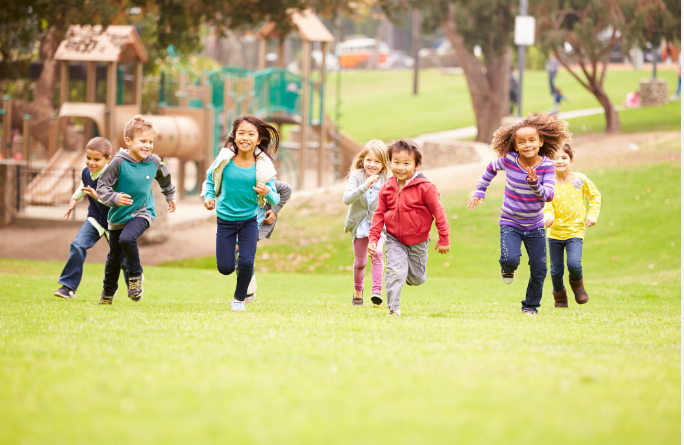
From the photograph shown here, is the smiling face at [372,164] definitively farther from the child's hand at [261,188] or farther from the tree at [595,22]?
the tree at [595,22]

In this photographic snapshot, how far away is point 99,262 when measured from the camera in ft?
52.3

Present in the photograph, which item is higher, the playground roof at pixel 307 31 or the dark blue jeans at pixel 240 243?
the playground roof at pixel 307 31

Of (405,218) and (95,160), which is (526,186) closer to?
(405,218)

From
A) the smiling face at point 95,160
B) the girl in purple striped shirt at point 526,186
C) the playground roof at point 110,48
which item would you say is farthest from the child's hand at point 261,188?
the playground roof at point 110,48

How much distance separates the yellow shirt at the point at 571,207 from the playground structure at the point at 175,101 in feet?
42.2

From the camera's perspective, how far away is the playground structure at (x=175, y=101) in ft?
65.7

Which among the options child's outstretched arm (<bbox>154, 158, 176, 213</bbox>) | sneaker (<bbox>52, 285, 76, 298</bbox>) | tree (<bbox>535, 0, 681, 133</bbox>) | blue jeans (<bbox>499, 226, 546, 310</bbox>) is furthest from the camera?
tree (<bbox>535, 0, 681, 133</bbox>)

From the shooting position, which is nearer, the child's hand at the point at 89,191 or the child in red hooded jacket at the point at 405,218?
the child in red hooded jacket at the point at 405,218

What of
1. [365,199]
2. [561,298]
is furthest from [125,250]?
[561,298]

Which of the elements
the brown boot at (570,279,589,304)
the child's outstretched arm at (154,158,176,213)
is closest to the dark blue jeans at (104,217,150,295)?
the child's outstretched arm at (154,158,176,213)

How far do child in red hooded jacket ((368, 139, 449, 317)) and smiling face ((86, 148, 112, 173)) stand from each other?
292 centimetres

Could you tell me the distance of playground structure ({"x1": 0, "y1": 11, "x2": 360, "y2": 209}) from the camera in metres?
20.0

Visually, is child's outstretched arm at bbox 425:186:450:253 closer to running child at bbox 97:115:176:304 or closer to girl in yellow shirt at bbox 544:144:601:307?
girl in yellow shirt at bbox 544:144:601:307

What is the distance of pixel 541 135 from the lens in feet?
24.5
